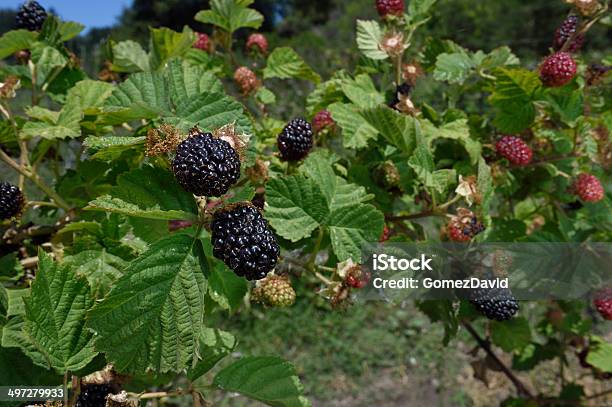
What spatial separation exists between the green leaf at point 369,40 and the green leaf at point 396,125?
26 centimetres

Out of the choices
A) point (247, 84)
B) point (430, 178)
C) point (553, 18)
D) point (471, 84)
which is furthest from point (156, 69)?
point (553, 18)

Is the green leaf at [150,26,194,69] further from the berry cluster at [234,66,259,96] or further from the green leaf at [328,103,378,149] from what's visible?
the green leaf at [328,103,378,149]

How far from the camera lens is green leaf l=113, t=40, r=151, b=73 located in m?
1.27

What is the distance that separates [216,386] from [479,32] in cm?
1067

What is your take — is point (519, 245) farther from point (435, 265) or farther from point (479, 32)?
point (479, 32)

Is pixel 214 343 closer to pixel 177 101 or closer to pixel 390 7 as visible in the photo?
pixel 177 101

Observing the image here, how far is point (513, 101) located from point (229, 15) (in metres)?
0.74

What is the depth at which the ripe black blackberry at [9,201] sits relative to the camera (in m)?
0.96

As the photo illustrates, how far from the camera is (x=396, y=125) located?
39.1 inches

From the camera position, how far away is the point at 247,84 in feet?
4.37

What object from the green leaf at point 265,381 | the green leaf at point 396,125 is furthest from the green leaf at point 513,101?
the green leaf at point 265,381

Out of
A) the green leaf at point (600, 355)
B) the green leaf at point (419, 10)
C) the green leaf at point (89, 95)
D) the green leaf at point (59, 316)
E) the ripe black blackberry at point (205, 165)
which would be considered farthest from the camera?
the green leaf at point (600, 355)

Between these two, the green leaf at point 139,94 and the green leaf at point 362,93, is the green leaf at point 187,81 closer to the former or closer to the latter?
the green leaf at point 139,94

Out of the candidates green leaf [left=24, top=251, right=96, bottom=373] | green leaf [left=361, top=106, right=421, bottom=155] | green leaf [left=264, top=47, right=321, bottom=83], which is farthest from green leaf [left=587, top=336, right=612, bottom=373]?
green leaf [left=24, top=251, right=96, bottom=373]
